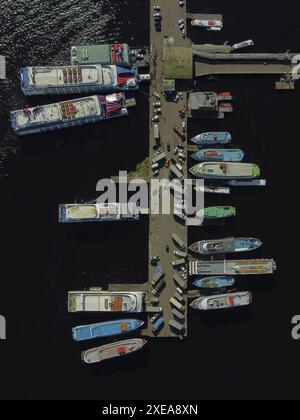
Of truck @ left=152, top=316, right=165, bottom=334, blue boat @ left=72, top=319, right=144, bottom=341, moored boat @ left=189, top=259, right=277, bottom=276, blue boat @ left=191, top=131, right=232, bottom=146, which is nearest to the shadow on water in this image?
truck @ left=152, top=316, right=165, bottom=334

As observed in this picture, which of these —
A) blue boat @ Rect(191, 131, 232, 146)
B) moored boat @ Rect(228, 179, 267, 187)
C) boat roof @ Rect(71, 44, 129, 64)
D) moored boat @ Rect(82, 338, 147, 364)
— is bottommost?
moored boat @ Rect(82, 338, 147, 364)

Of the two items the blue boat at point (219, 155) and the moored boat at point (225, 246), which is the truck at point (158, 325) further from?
the blue boat at point (219, 155)

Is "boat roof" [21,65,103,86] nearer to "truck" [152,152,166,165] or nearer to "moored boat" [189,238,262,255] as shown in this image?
"truck" [152,152,166,165]

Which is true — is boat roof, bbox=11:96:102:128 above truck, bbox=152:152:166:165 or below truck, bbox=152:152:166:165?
above

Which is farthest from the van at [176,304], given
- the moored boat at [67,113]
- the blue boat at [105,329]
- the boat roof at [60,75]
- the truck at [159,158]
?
the boat roof at [60,75]

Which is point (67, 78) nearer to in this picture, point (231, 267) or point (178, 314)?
point (231, 267)

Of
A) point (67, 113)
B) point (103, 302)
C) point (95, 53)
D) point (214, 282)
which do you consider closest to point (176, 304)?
point (214, 282)
